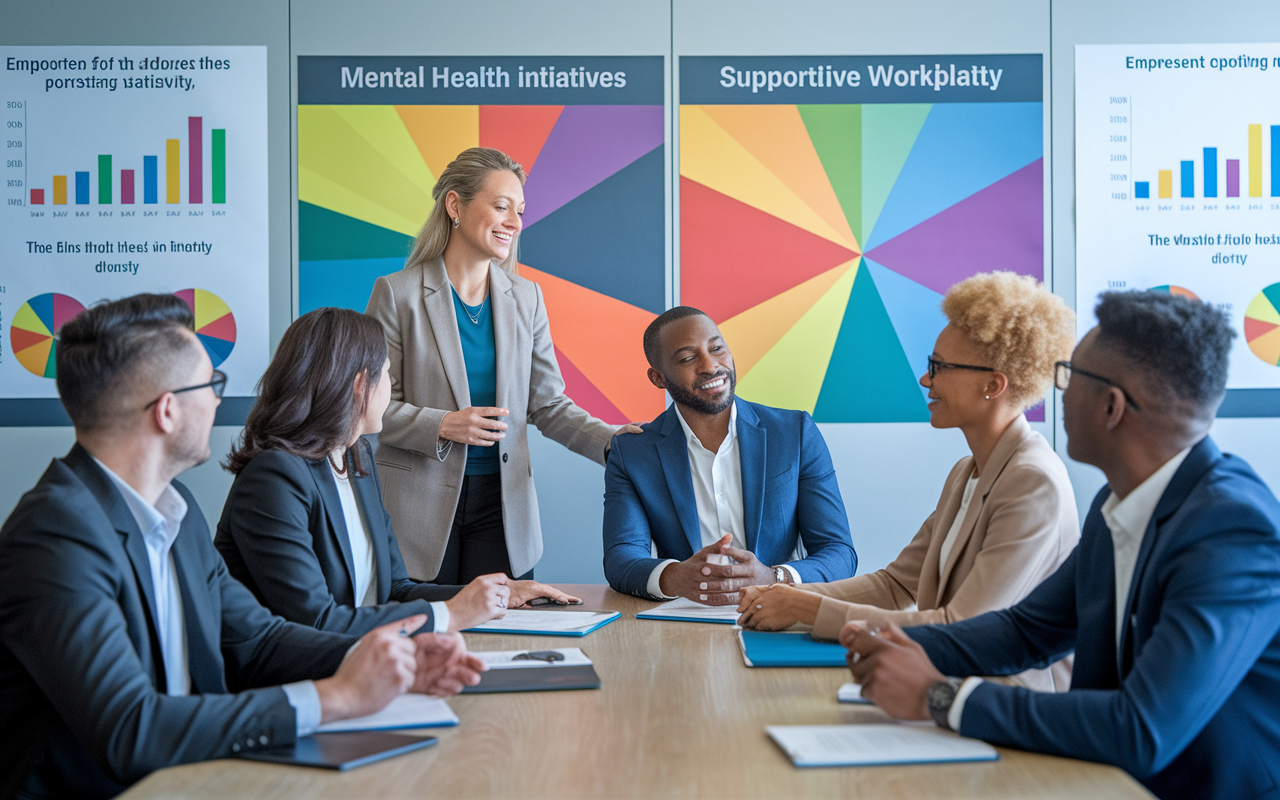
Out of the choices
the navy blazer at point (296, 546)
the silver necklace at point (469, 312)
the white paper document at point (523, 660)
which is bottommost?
the white paper document at point (523, 660)

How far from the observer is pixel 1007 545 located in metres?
1.97

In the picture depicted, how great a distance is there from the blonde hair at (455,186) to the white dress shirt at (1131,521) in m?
2.52

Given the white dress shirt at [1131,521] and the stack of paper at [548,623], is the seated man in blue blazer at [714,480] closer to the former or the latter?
the stack of paper at [548,623]

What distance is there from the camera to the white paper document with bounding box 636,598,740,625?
228 centimetres

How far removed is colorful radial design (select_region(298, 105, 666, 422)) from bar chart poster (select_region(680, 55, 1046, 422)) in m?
0.24

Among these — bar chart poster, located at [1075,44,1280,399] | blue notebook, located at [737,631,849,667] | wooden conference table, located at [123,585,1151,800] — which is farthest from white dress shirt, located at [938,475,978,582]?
bar chart poster, located at [1075,44,1280,399]

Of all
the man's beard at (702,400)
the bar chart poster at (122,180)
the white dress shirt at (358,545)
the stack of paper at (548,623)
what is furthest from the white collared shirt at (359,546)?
the bar chart poster at (122,180)

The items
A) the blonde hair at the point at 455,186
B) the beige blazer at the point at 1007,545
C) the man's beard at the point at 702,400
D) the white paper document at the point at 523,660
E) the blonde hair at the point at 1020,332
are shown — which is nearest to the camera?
the white paper document at the point at 523,660

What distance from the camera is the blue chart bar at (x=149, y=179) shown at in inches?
167

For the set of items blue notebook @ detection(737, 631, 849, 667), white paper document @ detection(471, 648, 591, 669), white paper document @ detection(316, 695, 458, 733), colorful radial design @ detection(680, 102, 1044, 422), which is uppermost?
colorful radial design @ detection(680, 102, 1044, 422)

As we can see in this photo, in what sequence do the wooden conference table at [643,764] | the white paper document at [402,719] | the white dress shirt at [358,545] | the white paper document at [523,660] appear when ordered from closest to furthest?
the wooden conference table at [643,764] < the white paper document at [402,719] < the white paper document at [523,660] < the white dress shirt at [358,545]

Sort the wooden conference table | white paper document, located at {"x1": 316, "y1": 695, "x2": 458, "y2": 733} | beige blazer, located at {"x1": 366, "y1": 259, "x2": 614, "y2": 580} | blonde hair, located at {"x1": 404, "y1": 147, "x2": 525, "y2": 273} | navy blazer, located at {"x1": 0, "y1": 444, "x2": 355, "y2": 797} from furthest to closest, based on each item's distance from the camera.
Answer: blonde hair, located at {"x1": 404, "y1": 147, "x2": 525, "y2": 273}, beige blazer, located at {"x1": 366, "y1": 259, "x2": 614, "y2": 580}, white paper document, located at {"x1": 316, "y1": 695, "x2": 458, "y2": 733}, navy blazer, located at {"x1": 0, "y1": 444, "x2": 355, "y2": 797}, the wooden conference table

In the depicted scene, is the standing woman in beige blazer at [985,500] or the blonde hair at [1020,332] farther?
the blonde hair at [1020,332]

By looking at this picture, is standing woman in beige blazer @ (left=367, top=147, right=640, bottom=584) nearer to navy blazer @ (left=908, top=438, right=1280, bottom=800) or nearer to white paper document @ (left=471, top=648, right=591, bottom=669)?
white paper document @ (left=471, top=648, right=591, bottom=669)
